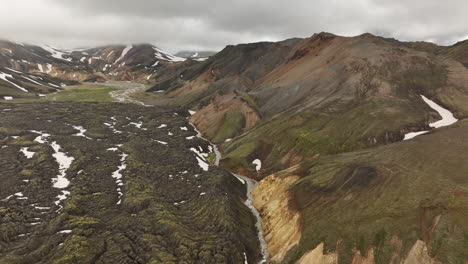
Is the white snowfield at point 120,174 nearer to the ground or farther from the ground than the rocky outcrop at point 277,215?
nearer to the ground

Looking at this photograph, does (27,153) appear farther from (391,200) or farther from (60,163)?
(391,200)

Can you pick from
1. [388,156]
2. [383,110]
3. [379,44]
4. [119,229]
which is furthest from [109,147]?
[379,44]

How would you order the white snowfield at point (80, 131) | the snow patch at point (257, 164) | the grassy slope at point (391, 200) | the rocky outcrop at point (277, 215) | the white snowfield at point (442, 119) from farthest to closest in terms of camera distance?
the white snowfield at point (80, 131) → the snow patch at point (257, 164) → the white snowfield at point (442, 119) → the rocky outcrop at point (277, 215) → the grassy slope at point (391, 200)

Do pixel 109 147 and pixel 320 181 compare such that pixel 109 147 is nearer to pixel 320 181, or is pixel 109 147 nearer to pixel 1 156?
pixel 1 156

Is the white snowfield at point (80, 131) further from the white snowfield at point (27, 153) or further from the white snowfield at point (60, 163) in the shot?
the white snowfield at point (27, 153)

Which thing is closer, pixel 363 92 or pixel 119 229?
pixel 119 229

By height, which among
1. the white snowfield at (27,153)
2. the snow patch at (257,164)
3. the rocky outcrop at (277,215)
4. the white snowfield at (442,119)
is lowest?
the white snowfield at (27,153)

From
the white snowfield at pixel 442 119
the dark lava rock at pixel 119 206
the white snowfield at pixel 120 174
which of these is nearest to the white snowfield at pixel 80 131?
the dark lava rock at pixel 119 206
